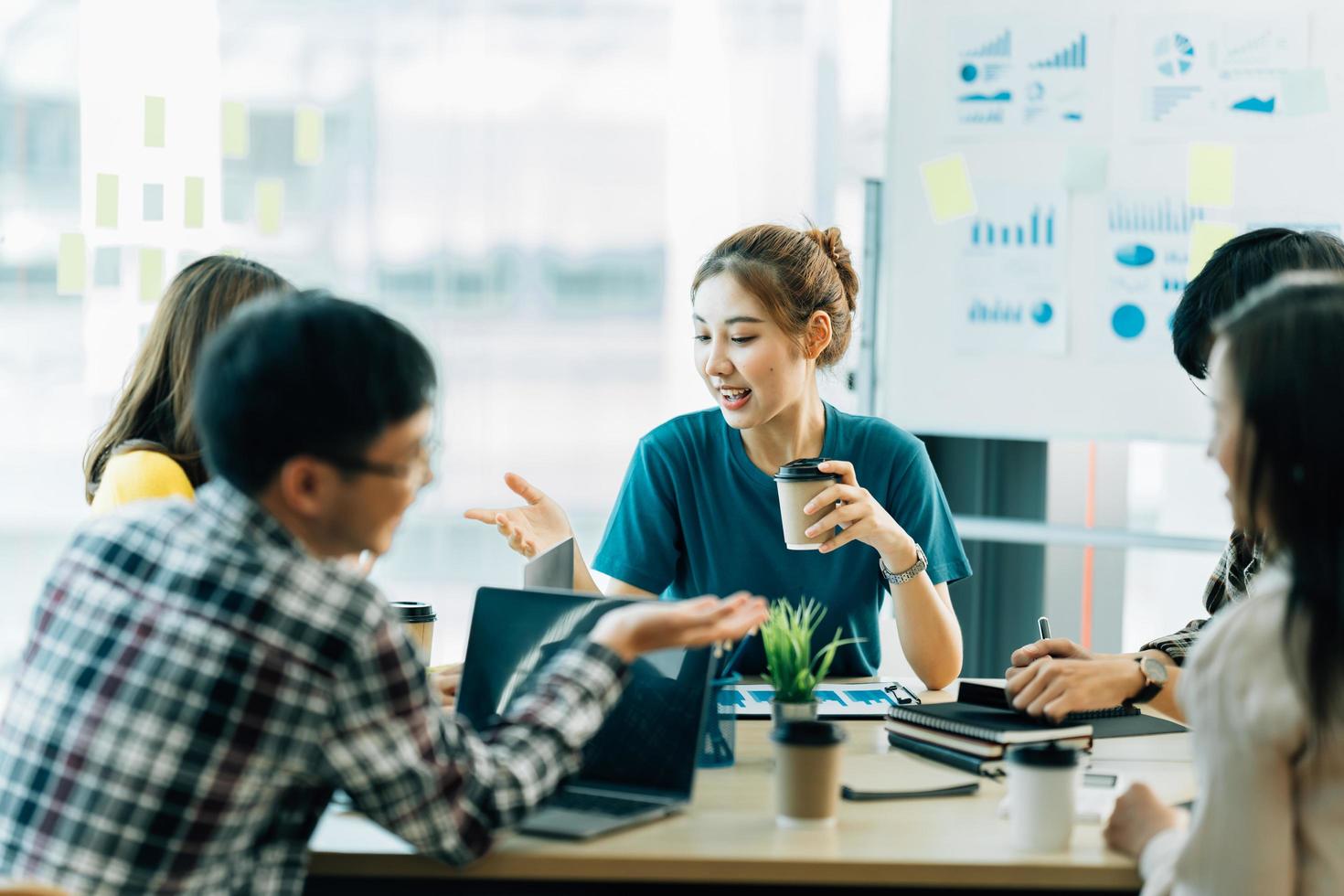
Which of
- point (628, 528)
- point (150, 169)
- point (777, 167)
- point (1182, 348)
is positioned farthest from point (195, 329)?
point (777, 167)

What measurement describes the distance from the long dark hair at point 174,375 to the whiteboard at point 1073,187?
5.59 ft

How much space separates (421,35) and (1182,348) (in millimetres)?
2164

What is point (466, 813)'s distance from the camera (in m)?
1.22

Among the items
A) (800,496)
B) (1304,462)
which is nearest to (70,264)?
(800,496)

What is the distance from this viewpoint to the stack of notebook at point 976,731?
1603mm

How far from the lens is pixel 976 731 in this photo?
1.63 metres

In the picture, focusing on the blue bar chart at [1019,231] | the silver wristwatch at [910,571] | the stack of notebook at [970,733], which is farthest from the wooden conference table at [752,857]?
the blue bar chart at [1019,231]

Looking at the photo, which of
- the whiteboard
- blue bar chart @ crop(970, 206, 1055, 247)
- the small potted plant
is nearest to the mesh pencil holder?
the small potted plant

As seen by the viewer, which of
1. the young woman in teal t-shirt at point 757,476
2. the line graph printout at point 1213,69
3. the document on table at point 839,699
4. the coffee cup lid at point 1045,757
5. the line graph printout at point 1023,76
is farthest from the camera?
the line graph printout at point 1023,76

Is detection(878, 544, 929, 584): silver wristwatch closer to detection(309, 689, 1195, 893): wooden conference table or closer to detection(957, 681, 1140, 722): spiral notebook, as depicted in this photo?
detection(957, 681, 1140, 722): spiral notebook

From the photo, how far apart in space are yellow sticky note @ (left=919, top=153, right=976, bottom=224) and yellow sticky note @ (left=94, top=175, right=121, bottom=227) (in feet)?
6.50

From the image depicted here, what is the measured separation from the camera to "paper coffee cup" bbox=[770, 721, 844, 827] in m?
1.37

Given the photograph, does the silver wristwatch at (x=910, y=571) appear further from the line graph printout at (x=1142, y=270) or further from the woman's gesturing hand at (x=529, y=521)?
the line graph printout at (x=1142, y=270)

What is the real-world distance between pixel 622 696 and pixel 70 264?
246cm
